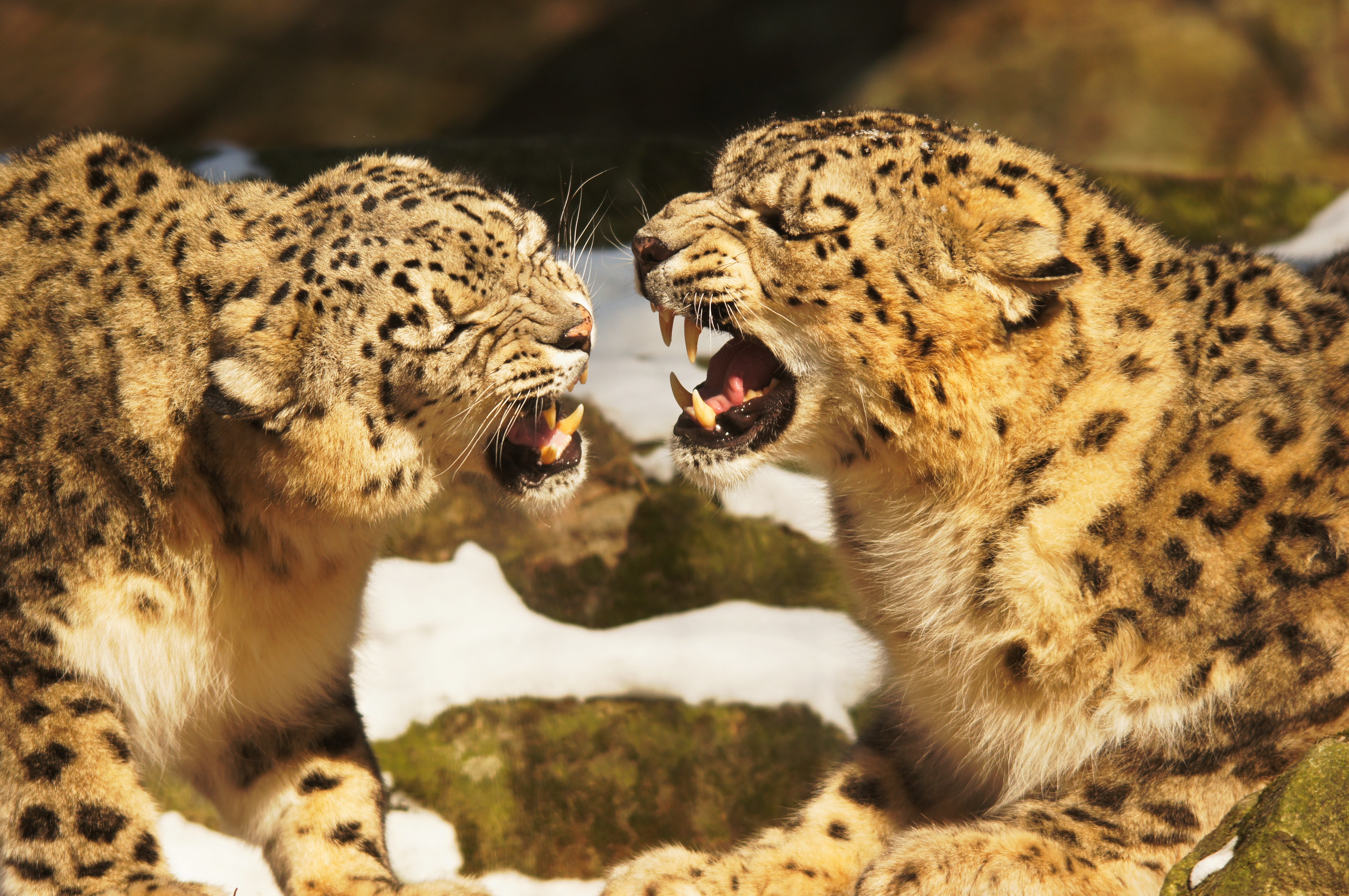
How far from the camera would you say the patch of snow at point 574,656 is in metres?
5.36

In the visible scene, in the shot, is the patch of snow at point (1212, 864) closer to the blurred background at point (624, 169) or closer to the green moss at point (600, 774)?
the blurred background at point (624, 169)

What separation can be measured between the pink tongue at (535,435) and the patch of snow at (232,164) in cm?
426

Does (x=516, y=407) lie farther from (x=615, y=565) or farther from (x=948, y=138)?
(x=615, y=565)

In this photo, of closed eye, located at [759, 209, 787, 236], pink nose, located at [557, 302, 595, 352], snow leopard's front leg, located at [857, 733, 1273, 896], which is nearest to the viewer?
snow leopard's front leg, located at [857, 733, 1273, 896]

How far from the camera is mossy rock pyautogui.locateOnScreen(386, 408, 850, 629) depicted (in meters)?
5.77

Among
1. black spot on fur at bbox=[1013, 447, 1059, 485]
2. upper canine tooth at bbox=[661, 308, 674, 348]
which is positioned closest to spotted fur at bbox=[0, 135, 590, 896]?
upper canine tooth at bbox=[661, 308, 674, 348]

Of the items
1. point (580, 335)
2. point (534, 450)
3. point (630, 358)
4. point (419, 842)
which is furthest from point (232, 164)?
point (580, 335)

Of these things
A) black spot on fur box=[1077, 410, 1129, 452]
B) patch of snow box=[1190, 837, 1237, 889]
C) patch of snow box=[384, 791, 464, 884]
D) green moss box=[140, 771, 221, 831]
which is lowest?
patch of snow box=[384, 791, 464, 884]

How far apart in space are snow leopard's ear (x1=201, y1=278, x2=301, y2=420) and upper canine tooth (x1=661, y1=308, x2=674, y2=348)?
1.10 metres

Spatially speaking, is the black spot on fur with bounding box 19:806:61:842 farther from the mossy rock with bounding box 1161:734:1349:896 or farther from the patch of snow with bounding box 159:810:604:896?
the mossy rock with bounding box 1161:734:1349:896

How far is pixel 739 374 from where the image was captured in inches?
159

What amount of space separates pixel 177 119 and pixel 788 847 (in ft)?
28.5

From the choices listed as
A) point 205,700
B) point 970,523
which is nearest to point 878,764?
point 970,523

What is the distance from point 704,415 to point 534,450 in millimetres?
566
